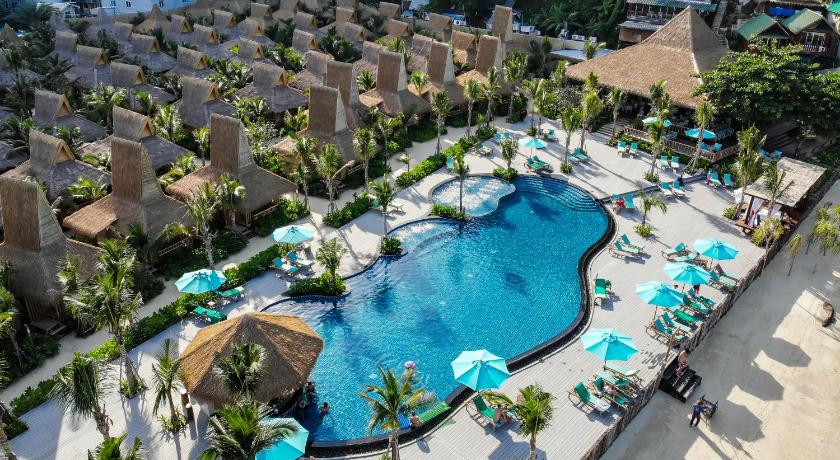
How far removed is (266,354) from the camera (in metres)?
19.6

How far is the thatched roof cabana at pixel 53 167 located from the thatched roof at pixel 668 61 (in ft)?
106

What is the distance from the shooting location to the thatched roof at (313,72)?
44844mm

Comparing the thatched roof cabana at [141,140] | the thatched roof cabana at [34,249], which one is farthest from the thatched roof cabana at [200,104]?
the thatched roof cabana at [34,249]

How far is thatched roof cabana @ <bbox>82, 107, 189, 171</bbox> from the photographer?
110 feet

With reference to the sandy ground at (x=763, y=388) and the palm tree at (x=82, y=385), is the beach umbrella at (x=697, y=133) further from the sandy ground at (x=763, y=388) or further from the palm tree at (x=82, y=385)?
the palm tree at (x=82, y=385)

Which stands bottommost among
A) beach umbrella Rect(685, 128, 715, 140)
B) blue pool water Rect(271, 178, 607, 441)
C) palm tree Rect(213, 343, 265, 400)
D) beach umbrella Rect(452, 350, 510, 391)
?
blue pool water Rect(271, 178, 607, 441)

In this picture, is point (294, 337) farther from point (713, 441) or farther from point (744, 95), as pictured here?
point (744, 95)

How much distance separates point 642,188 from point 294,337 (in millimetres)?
22836

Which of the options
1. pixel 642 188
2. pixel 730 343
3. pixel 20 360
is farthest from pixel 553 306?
pixel 20 360

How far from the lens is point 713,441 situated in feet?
65.0

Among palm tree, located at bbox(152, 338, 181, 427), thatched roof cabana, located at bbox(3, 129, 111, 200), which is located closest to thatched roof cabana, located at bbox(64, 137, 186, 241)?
thatched roof cabana, located at bbox(3, 129, 111, 200)

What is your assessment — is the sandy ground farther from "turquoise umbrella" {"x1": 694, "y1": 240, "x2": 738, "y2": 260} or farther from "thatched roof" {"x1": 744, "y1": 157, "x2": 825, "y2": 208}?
"thatched roof" {"x1": 744, "y1": 157, "x2": 825, "y2": 208}

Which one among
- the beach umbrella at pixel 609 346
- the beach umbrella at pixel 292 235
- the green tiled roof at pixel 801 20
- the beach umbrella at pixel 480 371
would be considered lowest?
the beach umbrella at pixel 292 235

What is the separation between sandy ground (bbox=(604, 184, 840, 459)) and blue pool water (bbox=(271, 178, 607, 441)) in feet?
17.2
